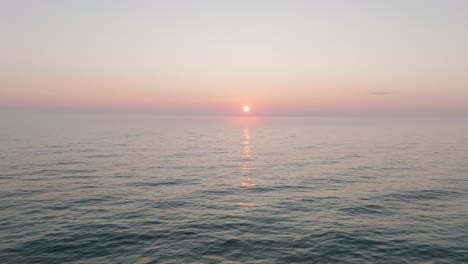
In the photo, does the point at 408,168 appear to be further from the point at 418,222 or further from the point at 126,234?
the point at 126,234

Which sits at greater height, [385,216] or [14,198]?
[14,198]

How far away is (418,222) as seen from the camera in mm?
33500

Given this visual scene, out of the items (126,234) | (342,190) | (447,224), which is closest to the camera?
(126,234)

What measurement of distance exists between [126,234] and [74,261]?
19.2 feet

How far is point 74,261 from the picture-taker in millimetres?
23828

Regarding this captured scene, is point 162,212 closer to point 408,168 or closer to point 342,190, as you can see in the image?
point 342,190

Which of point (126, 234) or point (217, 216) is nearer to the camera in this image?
point (126, 234)

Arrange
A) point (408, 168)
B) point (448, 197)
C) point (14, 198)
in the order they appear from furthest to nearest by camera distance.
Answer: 1. point (408, 168)
2. point (448, 197)
3. point (14, 198)

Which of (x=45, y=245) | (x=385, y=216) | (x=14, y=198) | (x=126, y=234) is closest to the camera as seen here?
(x=45, y=245)

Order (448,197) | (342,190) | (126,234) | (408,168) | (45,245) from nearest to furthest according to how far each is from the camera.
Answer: (45,245), (126,234), (448,197), (342,190), (408,168)

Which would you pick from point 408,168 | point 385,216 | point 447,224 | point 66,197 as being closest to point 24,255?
point 66,197

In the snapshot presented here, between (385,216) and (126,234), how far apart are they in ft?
95.2

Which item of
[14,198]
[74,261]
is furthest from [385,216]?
[14,198]

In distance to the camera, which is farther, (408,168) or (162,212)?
(408,168)
